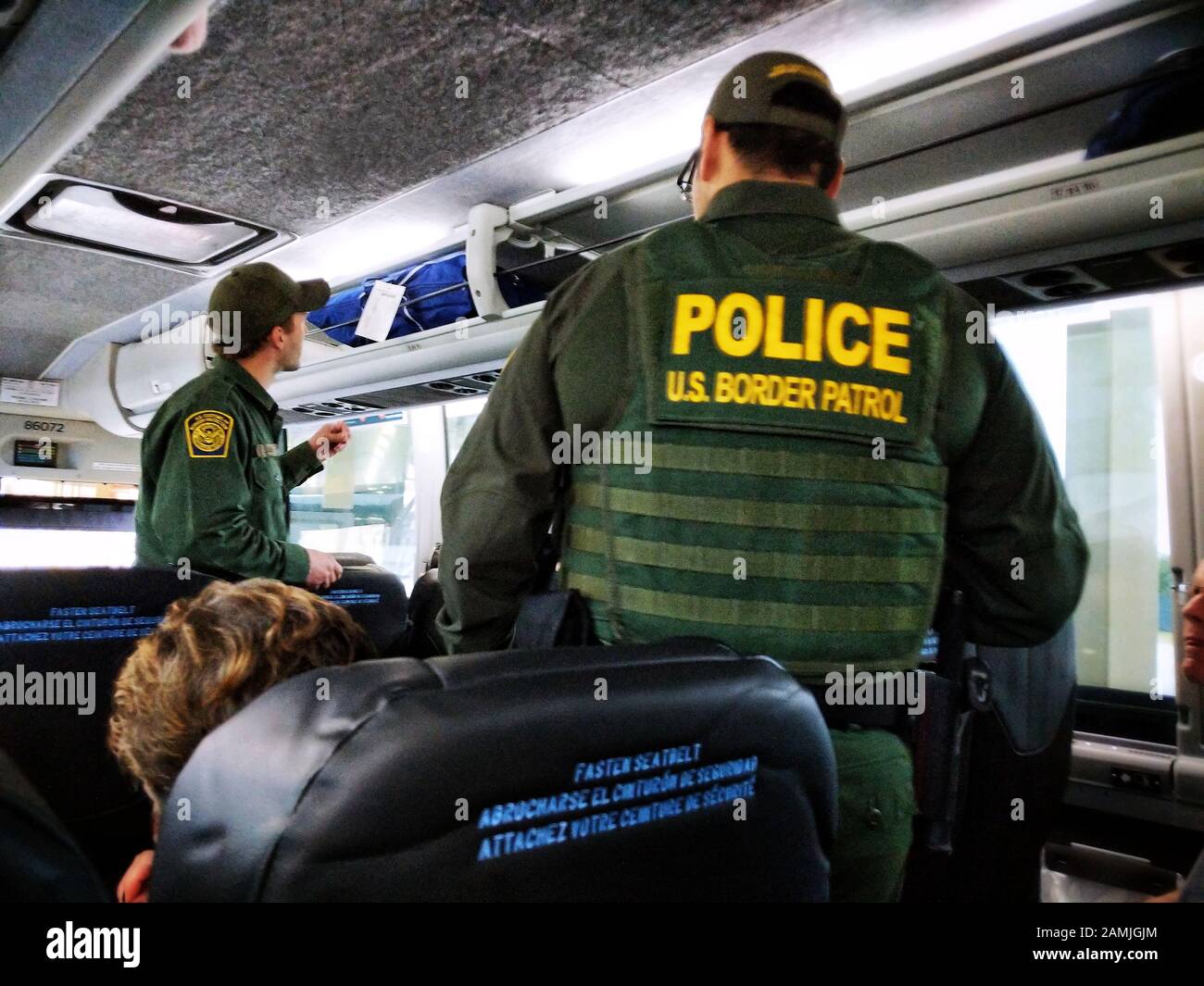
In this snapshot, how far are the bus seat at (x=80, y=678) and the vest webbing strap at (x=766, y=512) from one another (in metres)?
1.10

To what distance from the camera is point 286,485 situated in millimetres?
2855

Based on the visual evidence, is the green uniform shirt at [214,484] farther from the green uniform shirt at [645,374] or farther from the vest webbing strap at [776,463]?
the vest webbing strap at [776,463]

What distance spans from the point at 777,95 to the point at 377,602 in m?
1.75

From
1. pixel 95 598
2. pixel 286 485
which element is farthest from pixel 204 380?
pixel 95 598

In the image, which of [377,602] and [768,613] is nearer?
[768,613]

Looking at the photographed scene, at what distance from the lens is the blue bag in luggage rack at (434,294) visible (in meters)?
3.10

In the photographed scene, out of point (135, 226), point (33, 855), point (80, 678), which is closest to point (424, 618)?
point (80, 678)

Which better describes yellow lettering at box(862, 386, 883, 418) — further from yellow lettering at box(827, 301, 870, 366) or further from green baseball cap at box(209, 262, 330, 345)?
green baseball cap at box(209, 262, 330, 345)

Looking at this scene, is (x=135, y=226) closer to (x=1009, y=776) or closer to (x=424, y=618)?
(x=424, y=618)

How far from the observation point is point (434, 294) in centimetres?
340
